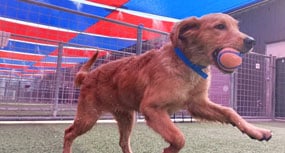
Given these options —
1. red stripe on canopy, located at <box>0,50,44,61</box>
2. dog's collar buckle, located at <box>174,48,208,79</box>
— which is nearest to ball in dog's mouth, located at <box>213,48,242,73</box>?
dog's collar buckle, located at <box>174,48,208,79</box>

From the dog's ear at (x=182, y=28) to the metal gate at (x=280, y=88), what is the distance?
572 cm

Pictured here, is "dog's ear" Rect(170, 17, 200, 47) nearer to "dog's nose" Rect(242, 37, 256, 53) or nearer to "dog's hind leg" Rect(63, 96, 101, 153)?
"dog's nose" Rect(242, 37, 256, 53)

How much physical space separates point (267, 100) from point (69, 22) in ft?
15.3

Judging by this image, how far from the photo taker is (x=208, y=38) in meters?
1.56

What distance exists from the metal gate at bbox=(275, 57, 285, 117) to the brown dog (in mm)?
5587

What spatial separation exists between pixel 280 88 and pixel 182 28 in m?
5.82

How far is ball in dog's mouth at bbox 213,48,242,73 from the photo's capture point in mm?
1397

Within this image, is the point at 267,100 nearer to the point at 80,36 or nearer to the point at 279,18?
the point at 279,18

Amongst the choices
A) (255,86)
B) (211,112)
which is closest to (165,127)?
(211,112)

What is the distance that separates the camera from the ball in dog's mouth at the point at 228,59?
140 cm

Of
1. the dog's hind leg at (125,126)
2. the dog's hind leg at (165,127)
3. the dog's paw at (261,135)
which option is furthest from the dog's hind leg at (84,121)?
the dog's paw at (261,135)

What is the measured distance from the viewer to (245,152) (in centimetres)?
226

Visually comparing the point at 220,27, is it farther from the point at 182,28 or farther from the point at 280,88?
the point at 280,88

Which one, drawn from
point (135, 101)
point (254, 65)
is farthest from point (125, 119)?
point (254, 65)
